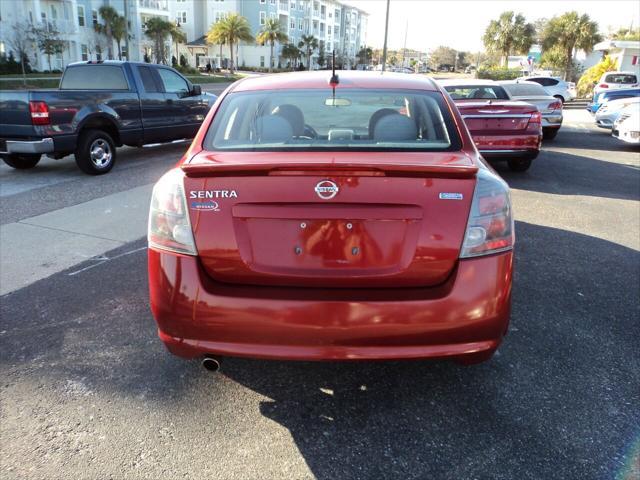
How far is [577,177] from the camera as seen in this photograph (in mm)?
9688

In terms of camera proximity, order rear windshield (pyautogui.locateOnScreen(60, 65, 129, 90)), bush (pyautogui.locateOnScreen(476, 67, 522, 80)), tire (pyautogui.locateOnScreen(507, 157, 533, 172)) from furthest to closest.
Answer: bush (pyautogui.locateOnScreen(476, 67, 522, 80)) < rear windshield (pyautogui.locateOnScreen(60, 65, 129, 90)) < tire (pyautogui.locateOnScreen(507, 157, 533, 172))

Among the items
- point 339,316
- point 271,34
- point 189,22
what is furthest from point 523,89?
point 189,22

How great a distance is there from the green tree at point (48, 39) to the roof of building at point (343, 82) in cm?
4320

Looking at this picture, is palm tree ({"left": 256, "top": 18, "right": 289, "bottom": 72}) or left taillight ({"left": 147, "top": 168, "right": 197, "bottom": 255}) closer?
left taillight ({"left": 147, "top": 168, "right": 197, "bottom": 255})

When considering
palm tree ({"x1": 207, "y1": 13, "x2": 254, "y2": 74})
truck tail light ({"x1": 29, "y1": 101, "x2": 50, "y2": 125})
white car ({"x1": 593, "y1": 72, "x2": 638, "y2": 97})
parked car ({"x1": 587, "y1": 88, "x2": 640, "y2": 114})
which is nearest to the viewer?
truck tail light ({"x1": 29, "y1": 101, "x2": 50, "y2": 125})

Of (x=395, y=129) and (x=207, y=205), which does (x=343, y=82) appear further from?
(x=207, y=205)

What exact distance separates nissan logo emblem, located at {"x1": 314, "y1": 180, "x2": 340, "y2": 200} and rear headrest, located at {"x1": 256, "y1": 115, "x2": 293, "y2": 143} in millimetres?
678

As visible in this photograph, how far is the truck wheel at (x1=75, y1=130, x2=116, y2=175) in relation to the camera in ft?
29.0

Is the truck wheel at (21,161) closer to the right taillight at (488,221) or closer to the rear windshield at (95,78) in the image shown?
the rear windshield at (95,78)

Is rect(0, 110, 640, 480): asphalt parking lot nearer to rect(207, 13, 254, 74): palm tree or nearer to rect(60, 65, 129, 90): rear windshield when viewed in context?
rect(60, 65, 129, 90): rear windshield

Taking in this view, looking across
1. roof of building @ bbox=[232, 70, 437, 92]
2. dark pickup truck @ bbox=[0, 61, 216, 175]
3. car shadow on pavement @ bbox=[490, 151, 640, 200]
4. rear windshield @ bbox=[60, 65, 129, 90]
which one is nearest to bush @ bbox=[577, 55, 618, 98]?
car shadow on pavement @ bbox=[490, 151, 640, 200]

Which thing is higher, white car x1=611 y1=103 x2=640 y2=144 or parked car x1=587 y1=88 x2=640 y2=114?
parked car x1=587 y1=88 x2=640 y2=114

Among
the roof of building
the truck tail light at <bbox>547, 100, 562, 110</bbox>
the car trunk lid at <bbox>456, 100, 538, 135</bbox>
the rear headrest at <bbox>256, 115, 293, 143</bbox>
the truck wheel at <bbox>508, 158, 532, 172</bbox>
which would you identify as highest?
the roof of building

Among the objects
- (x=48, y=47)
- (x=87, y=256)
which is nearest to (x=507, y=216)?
→ (x=87, y=256)
